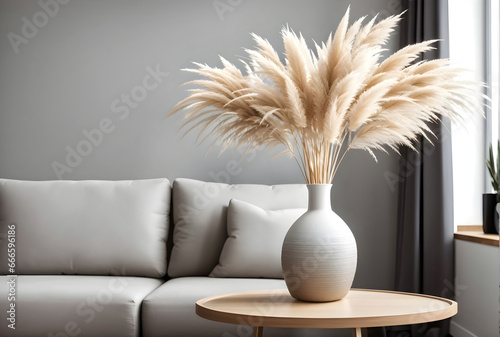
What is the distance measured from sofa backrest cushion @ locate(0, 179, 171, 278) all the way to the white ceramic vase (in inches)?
52.5

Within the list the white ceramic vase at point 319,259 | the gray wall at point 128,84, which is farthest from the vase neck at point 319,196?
the gray wall at point 128,84

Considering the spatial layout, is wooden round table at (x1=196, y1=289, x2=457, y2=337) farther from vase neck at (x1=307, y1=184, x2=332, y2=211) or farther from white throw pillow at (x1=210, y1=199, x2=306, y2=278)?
white throw pillow at (x1=210, y1=199, x2=306, y2=278)

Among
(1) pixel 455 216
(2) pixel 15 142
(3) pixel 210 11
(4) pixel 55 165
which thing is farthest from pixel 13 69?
(1) pixel 455 216

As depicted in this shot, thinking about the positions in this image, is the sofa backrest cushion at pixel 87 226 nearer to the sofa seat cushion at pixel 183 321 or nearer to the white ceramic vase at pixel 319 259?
the sofa seat cushion at pixel 183 321

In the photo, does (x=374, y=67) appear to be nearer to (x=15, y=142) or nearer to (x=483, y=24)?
(x=483, y=24)

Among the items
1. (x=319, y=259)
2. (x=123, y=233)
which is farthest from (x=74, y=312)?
(x=319, y=259)

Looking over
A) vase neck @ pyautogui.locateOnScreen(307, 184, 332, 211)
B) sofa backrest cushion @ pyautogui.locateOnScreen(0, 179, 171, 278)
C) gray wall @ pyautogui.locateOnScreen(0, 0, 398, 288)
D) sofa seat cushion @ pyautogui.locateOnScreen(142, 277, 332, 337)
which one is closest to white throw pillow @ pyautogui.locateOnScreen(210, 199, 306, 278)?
sofa seat cushion @ pyautogui.locateOnScreen(142, 277, 332, 337)

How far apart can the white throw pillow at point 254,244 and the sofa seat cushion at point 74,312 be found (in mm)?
487

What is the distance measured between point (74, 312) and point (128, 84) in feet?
5.01

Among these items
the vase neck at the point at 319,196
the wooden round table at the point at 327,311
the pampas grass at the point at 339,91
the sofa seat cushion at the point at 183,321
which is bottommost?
the sofa seat cushion at the point at 183,321

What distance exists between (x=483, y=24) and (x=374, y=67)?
1.62 m

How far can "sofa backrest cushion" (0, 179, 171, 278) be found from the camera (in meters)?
2.71

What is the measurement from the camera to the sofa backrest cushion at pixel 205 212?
2734 millimetres

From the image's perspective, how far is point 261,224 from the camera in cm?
261
